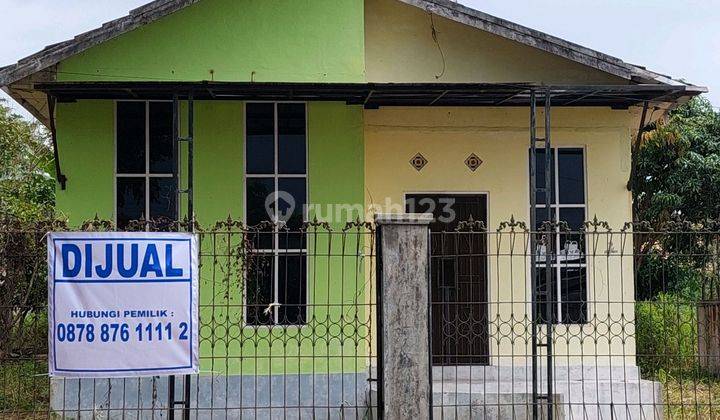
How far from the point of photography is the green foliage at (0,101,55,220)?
15.8 meters

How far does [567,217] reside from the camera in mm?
10086

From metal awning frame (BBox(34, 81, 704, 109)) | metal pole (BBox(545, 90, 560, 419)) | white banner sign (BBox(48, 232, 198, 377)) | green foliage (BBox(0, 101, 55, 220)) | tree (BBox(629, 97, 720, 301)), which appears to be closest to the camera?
white banner sign (BBox(48, 232, 198, 377))

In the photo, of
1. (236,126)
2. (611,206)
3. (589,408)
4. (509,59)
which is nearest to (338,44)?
(236,126)

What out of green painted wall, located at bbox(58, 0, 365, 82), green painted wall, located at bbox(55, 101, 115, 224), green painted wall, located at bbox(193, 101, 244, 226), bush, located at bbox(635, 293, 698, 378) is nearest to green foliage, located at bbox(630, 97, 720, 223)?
bush, located at bbox(635, 293, 698, 378)

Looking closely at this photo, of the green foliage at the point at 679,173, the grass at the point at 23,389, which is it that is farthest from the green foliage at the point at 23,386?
the green foliage at the point at 679,173

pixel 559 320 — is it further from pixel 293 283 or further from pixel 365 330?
pixel 293 283

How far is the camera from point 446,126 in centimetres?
998

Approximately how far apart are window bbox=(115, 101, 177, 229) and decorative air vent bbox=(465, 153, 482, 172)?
350 centimetres

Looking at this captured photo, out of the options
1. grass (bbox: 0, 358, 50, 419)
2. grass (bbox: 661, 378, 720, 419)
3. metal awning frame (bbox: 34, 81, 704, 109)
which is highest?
metal awning frame (bbox: 34, 81, 704, 109)

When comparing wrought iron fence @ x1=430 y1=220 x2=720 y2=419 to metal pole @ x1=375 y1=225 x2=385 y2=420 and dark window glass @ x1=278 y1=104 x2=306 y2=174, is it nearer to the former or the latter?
dark window glass @ x1=278 y1=104 x2=306 y2=174

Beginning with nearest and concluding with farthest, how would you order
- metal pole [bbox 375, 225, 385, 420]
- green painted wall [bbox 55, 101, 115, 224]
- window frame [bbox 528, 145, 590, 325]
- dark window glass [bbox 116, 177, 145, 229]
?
metal pole [bbox 375, 225, 385, 420], green painted wall [bbox 55, 101, 115, 224], dark window glass [bbox 116, 177, 145, 229], window frame [bbox 528, 145, 590, 325]

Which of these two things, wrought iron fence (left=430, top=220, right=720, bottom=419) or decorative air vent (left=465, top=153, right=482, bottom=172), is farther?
decorative air vent (left=465, top=153, right=482, bottom=172)

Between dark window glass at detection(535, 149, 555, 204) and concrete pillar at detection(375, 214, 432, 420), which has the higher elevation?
dark window glass at detection(535, 149, 555, 204)

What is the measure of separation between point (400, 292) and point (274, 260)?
2868 mm
